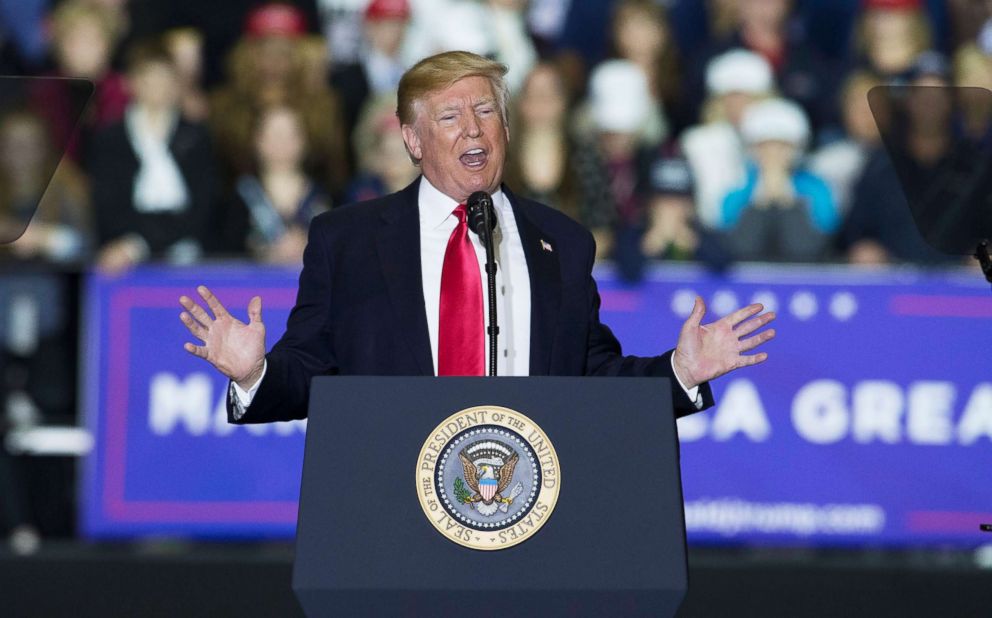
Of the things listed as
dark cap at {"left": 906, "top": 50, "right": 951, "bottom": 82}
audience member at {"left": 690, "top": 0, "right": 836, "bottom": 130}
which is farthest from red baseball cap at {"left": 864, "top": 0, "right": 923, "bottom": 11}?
audience member at {"left": 690, "top": 0, "right": 836, "bottom": 130}

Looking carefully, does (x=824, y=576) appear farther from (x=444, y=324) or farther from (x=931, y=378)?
(x=444, y=324)

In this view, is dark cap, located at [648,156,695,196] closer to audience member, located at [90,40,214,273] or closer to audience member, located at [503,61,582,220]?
audience member, located at [503,61,582,220]

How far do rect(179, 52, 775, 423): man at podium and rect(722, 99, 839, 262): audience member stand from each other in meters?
3.10

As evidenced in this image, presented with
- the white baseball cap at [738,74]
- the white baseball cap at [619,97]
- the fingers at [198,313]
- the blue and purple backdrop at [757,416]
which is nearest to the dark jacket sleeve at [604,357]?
the fingers at [198,313]

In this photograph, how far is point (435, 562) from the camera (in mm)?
2191

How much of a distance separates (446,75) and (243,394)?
0.73 m

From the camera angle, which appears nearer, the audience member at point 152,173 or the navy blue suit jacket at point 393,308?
the navy blue suit jacket at point 393,308

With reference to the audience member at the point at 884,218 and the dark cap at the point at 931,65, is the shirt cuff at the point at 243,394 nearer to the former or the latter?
the audience member at the point at 884,218

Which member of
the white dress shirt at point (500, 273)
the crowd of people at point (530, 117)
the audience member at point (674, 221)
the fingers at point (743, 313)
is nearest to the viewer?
the fingers at point (743, 313)

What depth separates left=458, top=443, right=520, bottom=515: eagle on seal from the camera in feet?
7.30

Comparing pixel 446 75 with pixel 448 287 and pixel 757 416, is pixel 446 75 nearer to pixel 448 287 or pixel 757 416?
pixel 448 287

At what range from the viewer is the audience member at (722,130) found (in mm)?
6211

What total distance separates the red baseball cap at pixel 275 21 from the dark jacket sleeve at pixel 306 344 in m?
3.58

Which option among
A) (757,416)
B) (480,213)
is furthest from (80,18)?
(480,213)
